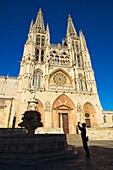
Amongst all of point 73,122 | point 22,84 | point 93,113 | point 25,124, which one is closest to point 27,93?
point 22,84

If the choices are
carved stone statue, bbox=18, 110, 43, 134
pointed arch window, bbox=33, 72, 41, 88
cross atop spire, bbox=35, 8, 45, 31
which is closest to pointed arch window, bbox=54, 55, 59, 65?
pointed arch window, bbox=33, 72, 41, 88

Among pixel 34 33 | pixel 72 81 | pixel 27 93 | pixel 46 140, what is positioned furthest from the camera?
pixel 34 33

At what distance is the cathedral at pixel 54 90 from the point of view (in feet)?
74.0

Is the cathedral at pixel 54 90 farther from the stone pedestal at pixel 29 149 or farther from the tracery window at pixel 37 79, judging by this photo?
the stone pedestal at pixel 29 149

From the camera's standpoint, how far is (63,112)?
24297 mm

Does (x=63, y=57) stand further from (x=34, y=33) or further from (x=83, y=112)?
(x=83, y=112)

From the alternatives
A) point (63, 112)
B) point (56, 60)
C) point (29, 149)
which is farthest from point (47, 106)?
point (29, 149)

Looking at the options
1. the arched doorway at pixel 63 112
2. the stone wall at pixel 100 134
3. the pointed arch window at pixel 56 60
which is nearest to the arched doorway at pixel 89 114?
the arched doorway at pixel 63 112

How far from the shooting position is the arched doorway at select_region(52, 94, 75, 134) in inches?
920

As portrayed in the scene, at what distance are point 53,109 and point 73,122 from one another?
4731 mm

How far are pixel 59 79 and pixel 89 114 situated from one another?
10.5m

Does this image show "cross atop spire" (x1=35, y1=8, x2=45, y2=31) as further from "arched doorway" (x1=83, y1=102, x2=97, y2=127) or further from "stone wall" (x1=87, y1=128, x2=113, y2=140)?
"stone wall" (x1=87, y1=128, x2=113, y2=140)

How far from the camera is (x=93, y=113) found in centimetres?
2503

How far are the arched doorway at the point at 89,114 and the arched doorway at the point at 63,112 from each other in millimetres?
2789
